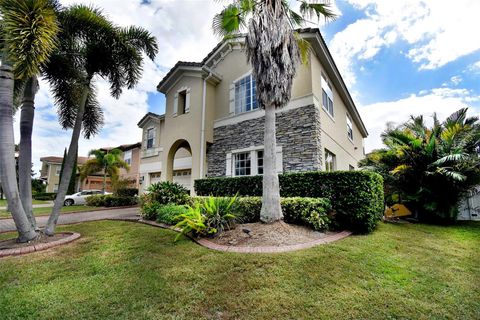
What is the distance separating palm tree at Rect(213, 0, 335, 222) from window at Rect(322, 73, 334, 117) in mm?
5021

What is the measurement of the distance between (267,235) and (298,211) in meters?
1.64

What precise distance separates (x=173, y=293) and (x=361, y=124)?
23518 millimetres

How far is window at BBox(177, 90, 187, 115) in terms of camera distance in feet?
49.3

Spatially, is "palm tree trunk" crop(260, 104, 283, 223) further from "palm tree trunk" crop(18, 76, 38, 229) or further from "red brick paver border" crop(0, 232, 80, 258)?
"palm tree trunk" crop(18, 76, 38, 229)

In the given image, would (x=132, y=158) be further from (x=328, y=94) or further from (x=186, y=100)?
(x=328, y=94)

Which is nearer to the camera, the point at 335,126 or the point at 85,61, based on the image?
the point at 85,61

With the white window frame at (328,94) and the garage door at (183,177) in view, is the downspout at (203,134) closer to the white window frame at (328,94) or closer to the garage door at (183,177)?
the garage door at (183,177)

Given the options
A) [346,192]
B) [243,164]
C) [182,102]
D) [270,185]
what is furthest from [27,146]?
[346,192]

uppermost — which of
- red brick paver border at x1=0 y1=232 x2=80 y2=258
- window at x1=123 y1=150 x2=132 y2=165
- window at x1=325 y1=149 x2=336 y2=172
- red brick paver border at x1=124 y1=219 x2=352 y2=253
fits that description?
window at x1=123 y1=150 x2=132 y2=165

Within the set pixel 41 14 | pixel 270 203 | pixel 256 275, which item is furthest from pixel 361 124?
pixel 41 14

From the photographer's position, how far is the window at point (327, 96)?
41.1 ft

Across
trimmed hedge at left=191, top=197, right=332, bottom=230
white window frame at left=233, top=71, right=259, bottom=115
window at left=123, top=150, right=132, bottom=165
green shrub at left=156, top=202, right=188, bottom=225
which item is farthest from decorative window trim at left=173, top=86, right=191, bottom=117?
window at left=123, top=150, right=132, bottom=165

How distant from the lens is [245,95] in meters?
13.3

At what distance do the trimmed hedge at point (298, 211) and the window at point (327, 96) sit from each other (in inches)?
266
